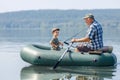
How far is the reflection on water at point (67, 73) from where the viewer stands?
12719 mm

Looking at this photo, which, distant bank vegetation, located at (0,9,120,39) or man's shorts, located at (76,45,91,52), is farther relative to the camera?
distant bank vegetation, located at (0,9,120,39)

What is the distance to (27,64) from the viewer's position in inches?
638

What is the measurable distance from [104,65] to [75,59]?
94 centimetres

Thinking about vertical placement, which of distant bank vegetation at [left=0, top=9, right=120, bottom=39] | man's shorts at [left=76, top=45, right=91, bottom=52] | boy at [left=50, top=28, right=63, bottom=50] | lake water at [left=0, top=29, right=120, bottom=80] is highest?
boy at [left=50, top=28, right=63, bottom=50]

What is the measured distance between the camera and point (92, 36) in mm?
14648

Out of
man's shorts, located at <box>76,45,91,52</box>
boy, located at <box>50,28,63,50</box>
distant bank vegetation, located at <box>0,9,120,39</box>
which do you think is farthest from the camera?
distant bank vegetation, located at <box>0,9,120,39</box>

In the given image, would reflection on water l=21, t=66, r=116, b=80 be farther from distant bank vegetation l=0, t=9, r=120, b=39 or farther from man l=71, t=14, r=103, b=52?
distant bank vegetation l=0, t=9, r=120, b=39

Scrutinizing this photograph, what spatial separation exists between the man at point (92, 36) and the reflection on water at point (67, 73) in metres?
0.72

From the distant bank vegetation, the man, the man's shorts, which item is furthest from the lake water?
the distant bank vegetation

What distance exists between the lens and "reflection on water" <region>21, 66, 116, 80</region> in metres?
12.7

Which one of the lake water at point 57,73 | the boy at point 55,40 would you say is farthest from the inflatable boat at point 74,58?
the boy at point 55,40

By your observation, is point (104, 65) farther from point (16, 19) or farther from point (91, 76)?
point (16, 19)

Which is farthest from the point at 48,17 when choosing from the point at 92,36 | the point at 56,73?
the point at 56,73

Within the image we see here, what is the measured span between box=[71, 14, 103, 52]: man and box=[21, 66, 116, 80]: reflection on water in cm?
72
